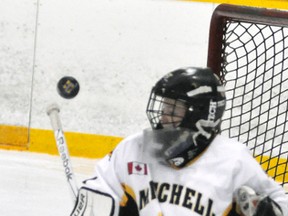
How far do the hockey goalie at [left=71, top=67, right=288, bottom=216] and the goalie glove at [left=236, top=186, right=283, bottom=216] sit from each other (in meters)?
0.03

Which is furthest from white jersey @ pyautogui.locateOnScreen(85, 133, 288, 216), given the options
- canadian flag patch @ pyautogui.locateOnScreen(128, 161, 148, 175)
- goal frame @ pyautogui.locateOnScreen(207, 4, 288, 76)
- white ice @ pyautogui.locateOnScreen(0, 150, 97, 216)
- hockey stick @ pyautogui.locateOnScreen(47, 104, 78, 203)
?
white ice @ pyautogui.locateOnScreen(0, 150, 97, 216)

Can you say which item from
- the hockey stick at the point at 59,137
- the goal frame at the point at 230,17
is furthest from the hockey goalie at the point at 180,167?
the goal frame at the point at 230,17

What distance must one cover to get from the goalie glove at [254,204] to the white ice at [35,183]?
182 cm

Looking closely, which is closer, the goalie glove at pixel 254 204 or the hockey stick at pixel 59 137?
the goalie glove at pixel 254 204

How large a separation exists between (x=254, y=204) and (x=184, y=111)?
12.3 inches

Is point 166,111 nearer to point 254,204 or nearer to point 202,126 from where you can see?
point 202,126

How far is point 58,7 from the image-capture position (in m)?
4.77

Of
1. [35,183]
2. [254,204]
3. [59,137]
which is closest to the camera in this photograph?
Result: [254,204]

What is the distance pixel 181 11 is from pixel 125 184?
2.74 metres

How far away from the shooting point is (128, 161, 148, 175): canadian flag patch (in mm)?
2023

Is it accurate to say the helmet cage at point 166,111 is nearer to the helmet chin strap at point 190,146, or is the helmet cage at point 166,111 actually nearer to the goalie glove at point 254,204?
the helmet chin strap at point 190,146

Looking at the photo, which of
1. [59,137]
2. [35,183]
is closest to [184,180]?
[59,137]

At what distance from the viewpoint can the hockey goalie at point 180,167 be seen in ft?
6.48

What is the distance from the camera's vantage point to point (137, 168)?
203cm
